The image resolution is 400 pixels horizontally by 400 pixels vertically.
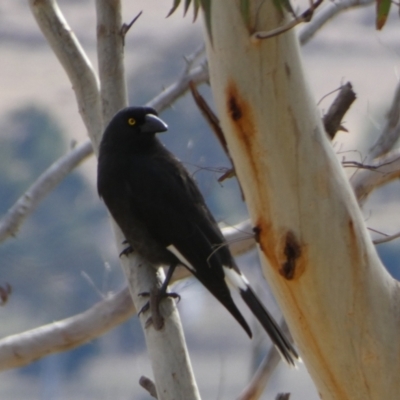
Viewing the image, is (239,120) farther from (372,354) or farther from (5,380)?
(5,380)

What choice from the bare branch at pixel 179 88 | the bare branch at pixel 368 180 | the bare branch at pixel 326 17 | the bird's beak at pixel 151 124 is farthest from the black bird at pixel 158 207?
the bare branch at pixel 326 17

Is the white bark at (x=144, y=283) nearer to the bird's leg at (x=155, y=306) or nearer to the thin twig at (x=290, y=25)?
the bird's leg at (x=155, y=306)

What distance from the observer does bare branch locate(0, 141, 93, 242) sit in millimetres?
2730

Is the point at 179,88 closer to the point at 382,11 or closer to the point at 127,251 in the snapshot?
the point at 127,251

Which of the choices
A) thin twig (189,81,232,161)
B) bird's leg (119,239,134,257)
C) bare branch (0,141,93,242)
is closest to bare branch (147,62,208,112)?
bare branch (0,141,93,242)

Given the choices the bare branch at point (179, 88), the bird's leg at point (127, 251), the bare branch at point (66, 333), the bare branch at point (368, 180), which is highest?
the bare branch at point (179, 88)

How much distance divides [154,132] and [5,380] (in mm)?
1897

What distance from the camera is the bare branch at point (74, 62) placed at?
6.48 ft

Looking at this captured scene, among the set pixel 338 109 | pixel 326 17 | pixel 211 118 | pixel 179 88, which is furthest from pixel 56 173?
pixel 338 109

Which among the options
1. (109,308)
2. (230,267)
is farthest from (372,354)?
(109,308)

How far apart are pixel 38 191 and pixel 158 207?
31.5 inches

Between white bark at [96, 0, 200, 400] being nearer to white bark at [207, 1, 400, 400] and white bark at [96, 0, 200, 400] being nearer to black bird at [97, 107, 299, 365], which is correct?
black bird at [97, 107, 299, 365]

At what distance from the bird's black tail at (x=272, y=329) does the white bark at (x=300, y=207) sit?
25.4 inches

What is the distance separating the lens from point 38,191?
276 centimetres
